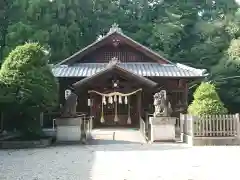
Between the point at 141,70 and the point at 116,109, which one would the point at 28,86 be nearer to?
the point at 116,109

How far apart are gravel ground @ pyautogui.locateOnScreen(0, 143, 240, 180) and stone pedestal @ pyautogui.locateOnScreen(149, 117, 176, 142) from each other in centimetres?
298

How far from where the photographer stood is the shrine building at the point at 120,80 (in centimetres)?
2159

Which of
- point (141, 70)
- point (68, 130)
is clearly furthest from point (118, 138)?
point (141, 70)

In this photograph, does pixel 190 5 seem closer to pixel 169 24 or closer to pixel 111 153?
pixel 169 24

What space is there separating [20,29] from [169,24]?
40.1 feet

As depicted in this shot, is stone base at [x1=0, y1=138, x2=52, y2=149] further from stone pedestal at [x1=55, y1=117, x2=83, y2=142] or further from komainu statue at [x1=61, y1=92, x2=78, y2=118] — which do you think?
komainu statue at [x1=61, y1=92, x2=78, y2=118]

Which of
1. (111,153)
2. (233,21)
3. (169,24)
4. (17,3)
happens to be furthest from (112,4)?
(111,153)

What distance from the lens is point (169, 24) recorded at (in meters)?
30.9

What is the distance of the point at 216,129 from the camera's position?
14.1 metres

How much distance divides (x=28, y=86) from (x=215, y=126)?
24.2ft

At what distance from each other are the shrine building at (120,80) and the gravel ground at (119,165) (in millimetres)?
9760

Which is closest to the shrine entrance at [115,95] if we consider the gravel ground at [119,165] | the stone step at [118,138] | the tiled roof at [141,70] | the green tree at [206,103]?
the tiled roof at [141,70]

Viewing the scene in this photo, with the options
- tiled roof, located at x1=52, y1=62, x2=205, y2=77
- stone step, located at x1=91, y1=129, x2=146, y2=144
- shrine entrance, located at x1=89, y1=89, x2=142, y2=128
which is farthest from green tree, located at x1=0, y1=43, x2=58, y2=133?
shrine entrance, located at x1=89, y1=89, x2=142, y2=128

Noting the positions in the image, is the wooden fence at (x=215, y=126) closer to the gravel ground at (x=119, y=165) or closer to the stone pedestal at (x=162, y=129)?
the stone pedestal at (x=162, y=129)
